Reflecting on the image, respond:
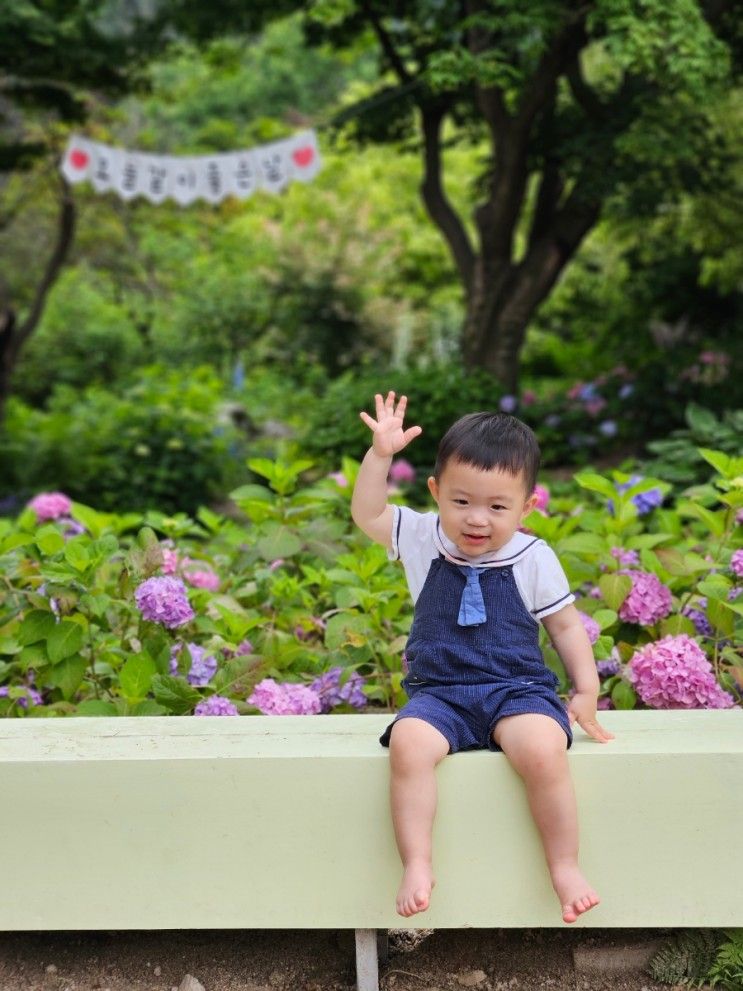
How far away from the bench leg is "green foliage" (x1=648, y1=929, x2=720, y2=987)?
520 millimetres

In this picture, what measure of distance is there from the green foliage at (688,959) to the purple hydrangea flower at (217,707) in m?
0.94

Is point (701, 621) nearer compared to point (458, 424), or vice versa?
point (458, 424)

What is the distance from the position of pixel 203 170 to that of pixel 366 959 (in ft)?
24.9

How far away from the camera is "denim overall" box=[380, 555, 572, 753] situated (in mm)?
2033

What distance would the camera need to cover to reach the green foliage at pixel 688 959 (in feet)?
6.93

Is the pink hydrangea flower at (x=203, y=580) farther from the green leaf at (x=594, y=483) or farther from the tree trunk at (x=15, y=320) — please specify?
the tree trunk at (x=15, y=320)

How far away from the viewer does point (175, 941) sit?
2271 mm

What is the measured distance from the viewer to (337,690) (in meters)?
2.53

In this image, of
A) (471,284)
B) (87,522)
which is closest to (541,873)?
(87,522)

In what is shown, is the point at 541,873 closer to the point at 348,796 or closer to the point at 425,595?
the point at 348,796

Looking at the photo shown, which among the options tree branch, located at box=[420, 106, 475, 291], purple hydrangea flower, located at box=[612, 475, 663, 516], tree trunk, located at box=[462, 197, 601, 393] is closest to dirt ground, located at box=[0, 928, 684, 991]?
purple hydrangea flower, located at box=[612, 475, 663, 516]

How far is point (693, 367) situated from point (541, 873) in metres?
7.30

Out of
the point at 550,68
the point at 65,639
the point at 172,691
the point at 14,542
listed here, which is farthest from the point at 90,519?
the point at 550,68

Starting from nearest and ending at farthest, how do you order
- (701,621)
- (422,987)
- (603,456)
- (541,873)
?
(541,873) → (422,987) → (701,621) → (603,456)
